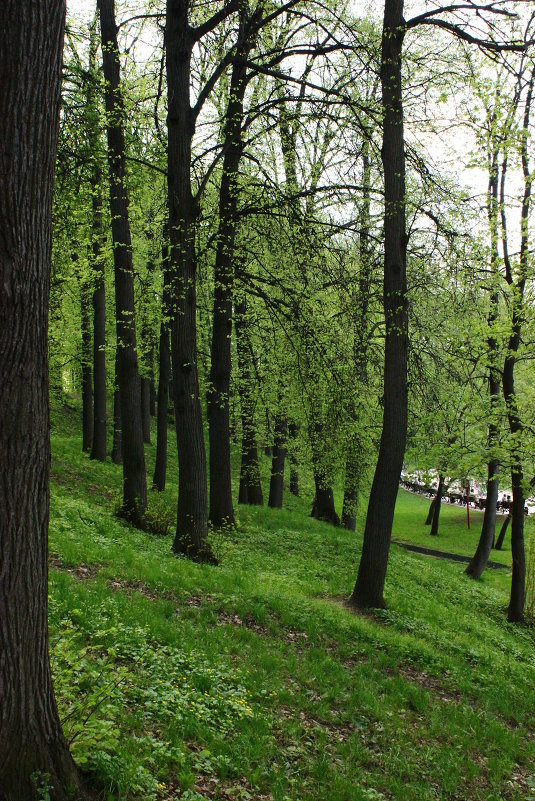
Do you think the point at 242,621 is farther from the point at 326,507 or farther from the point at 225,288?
the point at 326,507

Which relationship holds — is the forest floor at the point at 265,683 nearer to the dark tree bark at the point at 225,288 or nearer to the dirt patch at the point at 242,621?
the dirt patch at the point at 242,621

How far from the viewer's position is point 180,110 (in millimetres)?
9516

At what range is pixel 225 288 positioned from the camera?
11.0m

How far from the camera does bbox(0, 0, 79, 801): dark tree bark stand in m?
2.92

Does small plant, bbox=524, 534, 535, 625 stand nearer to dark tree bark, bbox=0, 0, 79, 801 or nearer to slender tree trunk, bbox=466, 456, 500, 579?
slender tree trunk, bbox=466, 456, 500, 579

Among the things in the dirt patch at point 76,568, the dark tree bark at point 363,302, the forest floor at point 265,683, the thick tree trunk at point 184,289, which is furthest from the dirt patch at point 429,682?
the dark tree bark at point 363,302

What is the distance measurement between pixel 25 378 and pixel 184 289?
6.99 meters

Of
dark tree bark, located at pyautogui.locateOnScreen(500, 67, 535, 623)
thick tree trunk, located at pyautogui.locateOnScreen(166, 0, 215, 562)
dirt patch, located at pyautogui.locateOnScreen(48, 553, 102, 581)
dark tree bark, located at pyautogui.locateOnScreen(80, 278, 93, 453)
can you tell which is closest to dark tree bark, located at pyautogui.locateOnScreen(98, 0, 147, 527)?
thick tree trunk, located at pyautogui.locateOnScreen(166, 0, 215, 562)

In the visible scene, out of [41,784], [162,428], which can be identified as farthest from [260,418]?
[41,784]

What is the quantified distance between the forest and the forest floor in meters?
0.04

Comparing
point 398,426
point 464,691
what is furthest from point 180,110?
point 464,691

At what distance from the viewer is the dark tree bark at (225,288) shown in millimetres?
10383

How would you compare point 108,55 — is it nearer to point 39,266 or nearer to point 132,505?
point 132,505

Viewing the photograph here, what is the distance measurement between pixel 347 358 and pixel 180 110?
507cm
